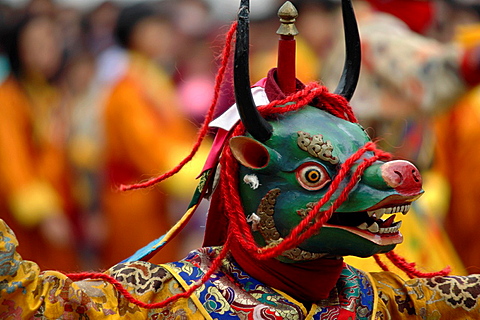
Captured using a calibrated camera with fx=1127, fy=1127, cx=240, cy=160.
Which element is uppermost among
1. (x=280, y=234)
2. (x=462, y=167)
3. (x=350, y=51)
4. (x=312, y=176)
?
(x=350, y=51)

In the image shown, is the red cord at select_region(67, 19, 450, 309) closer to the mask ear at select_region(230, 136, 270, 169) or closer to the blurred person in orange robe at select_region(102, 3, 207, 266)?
the mask ear at select_region(230, 136, 270, 169)

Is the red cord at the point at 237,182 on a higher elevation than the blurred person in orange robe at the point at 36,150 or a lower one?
higher

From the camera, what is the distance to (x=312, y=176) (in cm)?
236

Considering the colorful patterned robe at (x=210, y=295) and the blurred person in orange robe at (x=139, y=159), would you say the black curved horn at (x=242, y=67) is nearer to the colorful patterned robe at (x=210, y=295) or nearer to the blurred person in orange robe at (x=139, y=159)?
the colorful patterned robe at (x=210, y=295)

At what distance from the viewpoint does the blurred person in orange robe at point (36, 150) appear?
19.0 ft

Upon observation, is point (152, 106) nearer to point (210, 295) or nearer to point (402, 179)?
point (210, 295)

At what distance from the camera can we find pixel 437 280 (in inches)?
103

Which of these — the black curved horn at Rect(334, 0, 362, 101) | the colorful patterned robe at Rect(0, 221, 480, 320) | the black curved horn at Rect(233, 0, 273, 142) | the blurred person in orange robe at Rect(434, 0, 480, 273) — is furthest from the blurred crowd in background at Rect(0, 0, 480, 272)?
the black curved horn at Rect(233, 0, 273, 142)

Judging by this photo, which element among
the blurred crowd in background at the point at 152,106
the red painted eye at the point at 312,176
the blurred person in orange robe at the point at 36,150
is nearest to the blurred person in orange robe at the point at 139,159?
the blurred crowd in background at the point at 152,106

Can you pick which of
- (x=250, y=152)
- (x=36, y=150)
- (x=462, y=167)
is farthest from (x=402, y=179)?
(x=36, y=150)

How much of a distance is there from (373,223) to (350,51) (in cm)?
42

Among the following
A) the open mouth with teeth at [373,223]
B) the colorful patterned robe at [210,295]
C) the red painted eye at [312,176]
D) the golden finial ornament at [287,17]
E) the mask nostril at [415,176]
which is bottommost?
the colorful patterned robe at [210,295]

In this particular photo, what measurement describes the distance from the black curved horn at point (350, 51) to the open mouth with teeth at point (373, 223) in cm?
31

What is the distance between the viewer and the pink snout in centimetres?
229
